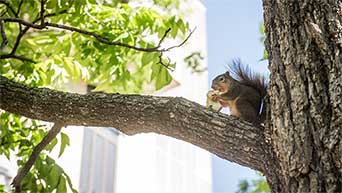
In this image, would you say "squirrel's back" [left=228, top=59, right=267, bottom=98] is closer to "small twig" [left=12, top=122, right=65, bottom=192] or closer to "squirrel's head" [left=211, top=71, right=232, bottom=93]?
"squirrel's head" [left=211, top=71, right=232, bottom=93]

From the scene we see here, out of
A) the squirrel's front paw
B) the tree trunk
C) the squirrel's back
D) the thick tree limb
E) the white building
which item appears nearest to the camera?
the tree trunk

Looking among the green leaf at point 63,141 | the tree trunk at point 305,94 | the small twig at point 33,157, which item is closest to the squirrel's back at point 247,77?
the tree trunk at point 305,94

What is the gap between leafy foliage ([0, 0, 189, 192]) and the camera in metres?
2.33

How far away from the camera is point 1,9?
8.48 ft

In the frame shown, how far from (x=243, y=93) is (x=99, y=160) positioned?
4265mm

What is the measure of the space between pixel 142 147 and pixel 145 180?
42 cm

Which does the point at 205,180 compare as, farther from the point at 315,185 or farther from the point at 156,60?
the point at 315,185

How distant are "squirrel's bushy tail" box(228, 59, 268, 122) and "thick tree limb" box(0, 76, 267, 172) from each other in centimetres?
31

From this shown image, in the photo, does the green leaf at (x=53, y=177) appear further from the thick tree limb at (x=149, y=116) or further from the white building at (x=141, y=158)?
the white building at (x=141, y=158)

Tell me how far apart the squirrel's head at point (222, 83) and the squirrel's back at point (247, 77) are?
48 millimetres

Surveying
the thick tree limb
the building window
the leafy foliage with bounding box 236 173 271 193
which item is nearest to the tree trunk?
the thick tree limb

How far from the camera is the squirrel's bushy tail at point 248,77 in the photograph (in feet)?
5.78

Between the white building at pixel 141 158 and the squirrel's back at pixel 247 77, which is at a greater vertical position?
the white building at pixel 141 158

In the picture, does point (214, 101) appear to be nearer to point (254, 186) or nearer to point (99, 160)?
point (254, 186)
